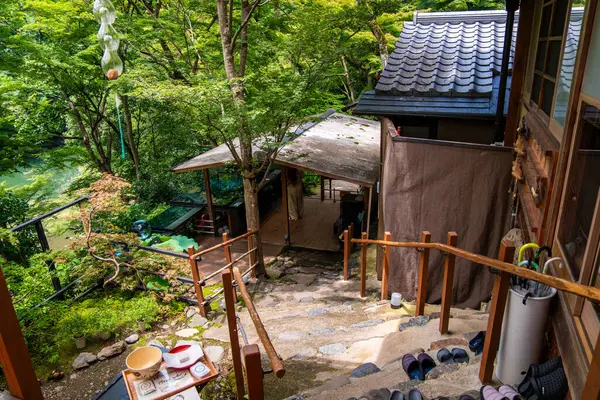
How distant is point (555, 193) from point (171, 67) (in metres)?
10.1

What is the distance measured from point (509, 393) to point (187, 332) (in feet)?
15.3

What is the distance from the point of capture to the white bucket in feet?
8.40

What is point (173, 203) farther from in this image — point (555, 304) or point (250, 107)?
point (555, 304)

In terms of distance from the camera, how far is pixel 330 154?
33.7ft

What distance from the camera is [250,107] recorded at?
7262mm

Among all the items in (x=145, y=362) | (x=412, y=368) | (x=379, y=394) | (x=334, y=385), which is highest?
(x=379, y=394)

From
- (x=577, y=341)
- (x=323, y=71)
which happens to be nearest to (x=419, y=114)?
(x=323, y=71)

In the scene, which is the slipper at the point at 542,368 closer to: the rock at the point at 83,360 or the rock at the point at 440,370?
the rock at the point at 440,370

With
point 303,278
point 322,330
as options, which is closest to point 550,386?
point 322,330

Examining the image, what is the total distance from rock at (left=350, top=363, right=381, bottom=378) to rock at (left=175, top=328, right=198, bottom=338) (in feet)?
9.87

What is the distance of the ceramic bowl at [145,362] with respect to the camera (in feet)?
11.7

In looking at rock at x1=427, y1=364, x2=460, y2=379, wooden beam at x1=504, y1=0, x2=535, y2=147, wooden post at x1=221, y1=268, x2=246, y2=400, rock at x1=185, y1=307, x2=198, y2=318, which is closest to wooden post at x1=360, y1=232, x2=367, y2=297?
wooden beam at x1=504, y1=0, x2=535, y2=147

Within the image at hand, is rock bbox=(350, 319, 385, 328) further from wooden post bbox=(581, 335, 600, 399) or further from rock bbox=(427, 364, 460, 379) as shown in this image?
wooden post bbox=(581, 335, 600, 399)

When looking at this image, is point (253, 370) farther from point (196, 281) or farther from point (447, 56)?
point (447, 56)
